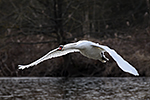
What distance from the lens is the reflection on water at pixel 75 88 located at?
10.6 m

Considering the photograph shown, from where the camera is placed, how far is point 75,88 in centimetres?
1227

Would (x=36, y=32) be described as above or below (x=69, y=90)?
above

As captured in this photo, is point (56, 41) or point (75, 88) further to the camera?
point (56, 41)

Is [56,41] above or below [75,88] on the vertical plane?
above

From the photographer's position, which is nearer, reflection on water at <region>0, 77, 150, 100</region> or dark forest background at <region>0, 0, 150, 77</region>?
reflection on water at <region>0, 77, 150, 100</region>

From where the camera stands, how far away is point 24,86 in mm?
12930

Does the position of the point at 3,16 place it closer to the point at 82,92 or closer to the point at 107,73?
the point at 107,73

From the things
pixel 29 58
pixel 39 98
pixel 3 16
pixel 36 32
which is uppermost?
pixel 3 16

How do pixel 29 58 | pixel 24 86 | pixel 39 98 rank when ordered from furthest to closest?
pixel 29 58, pixel 24 86, pixel 39 98

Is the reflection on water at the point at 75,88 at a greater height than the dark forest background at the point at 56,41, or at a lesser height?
lesser

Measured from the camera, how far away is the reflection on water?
34.9ft

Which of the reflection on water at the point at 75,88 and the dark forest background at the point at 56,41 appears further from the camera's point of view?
the dark forest background at the point at 56,41

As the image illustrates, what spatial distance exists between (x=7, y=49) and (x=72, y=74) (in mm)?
3723

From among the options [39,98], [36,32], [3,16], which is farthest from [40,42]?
[39,98]
